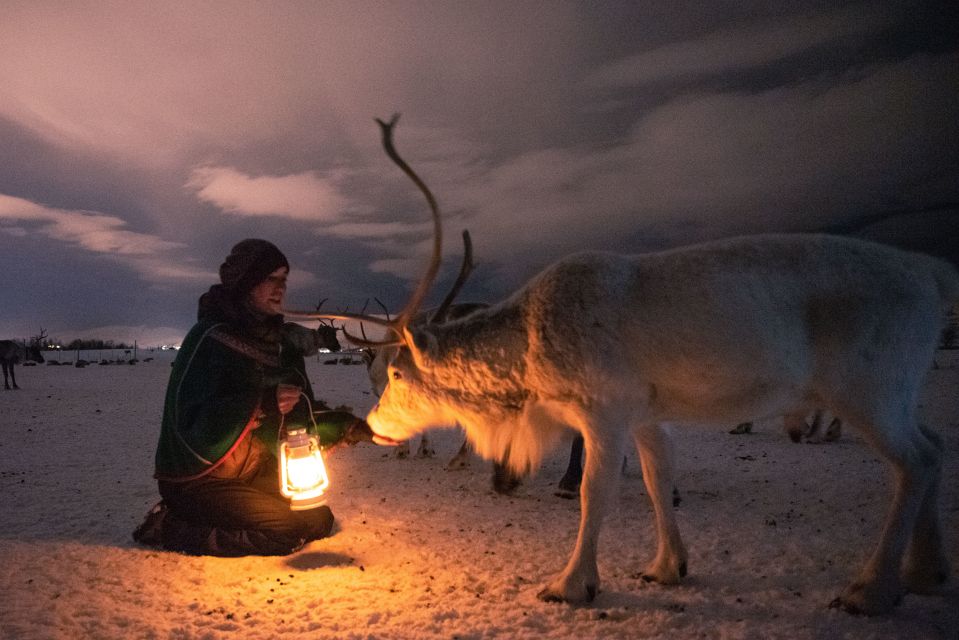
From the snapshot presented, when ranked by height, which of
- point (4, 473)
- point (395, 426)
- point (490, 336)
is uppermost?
point (490, 336)

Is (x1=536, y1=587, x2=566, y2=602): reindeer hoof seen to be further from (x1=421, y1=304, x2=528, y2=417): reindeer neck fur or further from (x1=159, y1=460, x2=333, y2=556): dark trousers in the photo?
(x1=159, y1=460, x2=333, y2=556): dark trousers

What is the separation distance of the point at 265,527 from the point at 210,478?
0.57m

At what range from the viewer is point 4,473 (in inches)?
A: 292

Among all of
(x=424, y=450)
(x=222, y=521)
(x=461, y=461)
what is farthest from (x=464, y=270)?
(x=424, y=450)

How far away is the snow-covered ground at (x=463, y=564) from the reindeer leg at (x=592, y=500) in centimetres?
11

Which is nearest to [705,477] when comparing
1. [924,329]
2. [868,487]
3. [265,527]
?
[868,487]

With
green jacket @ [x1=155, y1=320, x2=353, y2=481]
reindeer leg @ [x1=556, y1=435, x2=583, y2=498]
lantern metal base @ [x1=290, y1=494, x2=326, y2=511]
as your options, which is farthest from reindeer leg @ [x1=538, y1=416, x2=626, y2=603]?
reindeer leg @ [x1=556, y1=435, x2=583, y2=498]

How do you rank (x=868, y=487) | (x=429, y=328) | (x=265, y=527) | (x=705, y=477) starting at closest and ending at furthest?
(x=429, y=328)
(x=265, y=527)
(x=868, y=487)
(x=705, y=477)

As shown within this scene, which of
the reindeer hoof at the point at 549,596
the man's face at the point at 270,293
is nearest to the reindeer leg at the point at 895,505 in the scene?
the reindeer hoof at the point at 549,596

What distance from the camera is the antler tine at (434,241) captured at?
3.56 metres

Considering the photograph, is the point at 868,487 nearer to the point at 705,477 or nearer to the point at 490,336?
the point at 705,477

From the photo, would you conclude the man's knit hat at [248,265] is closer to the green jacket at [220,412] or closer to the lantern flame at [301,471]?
the green jacket at [220,412]

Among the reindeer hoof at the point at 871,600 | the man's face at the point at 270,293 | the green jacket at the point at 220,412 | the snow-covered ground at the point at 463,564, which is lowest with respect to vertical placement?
the snow-covered ground at the point at 463,564

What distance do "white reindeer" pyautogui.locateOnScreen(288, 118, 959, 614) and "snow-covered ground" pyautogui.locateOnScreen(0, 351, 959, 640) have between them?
29cm
